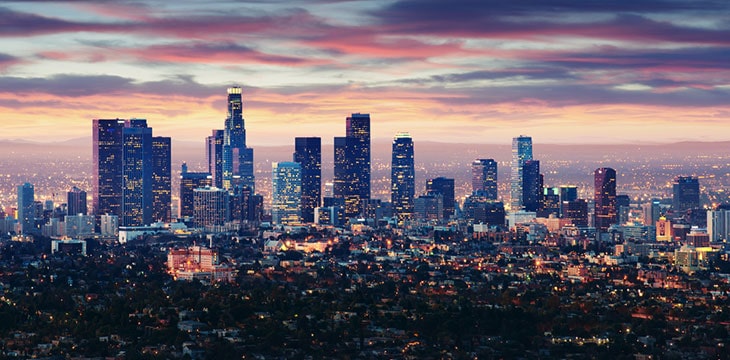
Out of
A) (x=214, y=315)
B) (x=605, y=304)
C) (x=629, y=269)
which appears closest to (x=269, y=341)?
(x=214, y=315)

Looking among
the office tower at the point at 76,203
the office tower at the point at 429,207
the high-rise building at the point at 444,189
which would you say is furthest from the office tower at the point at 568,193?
the office tower at the point at 76,203

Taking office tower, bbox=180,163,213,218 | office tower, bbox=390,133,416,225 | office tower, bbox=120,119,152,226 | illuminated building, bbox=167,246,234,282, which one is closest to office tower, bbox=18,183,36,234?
office tower, bbox=120,119,152,226

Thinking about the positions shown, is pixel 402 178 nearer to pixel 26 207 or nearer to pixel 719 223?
pixel 26 207

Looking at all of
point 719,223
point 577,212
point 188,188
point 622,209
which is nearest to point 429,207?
point 577,212

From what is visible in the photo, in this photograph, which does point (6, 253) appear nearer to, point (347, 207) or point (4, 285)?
point (4, 285)

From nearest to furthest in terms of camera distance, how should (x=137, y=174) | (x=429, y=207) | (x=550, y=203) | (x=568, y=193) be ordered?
(x=137, y=174), (x=568, y=193), (x=429, y=207), (x=550, y=203)

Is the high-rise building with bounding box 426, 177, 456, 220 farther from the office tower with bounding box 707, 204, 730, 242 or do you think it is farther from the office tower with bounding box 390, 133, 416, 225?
the office tower with bounding box 707, 204, 730, 242

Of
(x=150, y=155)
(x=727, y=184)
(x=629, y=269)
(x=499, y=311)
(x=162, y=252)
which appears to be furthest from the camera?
(x=727, y=184)
